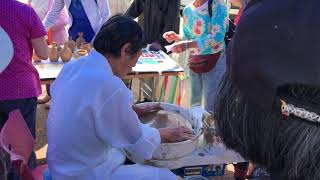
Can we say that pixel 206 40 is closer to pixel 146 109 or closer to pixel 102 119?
pixel 146 109

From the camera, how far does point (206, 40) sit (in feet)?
10.1

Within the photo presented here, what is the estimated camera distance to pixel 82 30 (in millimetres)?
3699

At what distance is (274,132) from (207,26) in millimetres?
2511

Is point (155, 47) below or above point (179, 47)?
below

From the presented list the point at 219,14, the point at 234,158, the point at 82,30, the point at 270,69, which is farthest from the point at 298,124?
the point at 82,30

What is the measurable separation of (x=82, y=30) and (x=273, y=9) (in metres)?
3.27

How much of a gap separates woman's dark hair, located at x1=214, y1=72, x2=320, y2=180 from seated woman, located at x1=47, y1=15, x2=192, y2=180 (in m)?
1.05

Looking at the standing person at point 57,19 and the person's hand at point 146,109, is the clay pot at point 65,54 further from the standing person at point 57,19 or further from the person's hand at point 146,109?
the person's hand at point 146,109

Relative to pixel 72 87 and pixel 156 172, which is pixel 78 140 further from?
pixel 156 172

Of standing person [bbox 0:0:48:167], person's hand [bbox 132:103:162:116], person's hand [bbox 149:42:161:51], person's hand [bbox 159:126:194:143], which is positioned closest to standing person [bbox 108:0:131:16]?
person's hand [bbox 149:42:161:51]

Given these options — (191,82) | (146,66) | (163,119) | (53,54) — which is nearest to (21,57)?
(53,54)

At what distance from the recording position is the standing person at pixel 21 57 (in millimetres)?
2336

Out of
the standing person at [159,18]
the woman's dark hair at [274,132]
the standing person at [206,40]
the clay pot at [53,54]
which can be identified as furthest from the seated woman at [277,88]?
the standing person at [159,18]

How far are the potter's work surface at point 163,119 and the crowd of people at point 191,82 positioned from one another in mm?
50
